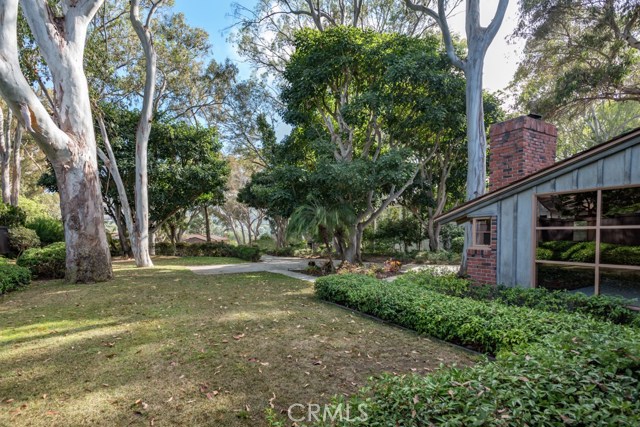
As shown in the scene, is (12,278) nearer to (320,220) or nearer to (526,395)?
(320,220)

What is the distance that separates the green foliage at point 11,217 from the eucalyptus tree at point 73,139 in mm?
8009

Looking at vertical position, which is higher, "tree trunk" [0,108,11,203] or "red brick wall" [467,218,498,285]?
"tree trunk" [0,108,11,203]

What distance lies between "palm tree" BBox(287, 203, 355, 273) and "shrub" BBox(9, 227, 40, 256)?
10642mm

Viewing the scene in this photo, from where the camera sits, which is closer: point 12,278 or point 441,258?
point 12,278

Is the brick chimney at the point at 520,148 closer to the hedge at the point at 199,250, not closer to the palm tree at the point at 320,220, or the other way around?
the palm tree at the point at 320,220

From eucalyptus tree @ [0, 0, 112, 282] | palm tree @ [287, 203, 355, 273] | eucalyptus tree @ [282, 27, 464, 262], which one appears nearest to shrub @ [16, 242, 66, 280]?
eucalyptus tree @ [0, 0, 112, 282]

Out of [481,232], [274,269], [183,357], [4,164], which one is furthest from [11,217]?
[481,232]

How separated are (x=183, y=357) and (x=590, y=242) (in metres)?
6.58

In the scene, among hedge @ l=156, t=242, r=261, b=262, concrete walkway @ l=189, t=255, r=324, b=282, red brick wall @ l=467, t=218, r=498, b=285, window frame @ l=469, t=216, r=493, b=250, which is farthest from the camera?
hedge @ l=156, t=242, r=261, b=262

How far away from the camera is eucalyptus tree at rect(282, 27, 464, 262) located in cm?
1030

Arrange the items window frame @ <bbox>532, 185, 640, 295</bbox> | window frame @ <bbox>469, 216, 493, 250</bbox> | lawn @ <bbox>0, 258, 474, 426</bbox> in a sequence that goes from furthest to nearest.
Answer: window frame @ <bbox>469, 216, 493, 250</bbox>, window frame @ <bbox>532, 185, 640, 295</bbox>, lawn @ <bbox>0, 258, 474, 426</bbox>

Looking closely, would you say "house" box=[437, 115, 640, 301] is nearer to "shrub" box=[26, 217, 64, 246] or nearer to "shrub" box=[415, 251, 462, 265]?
"shrub" box=[415, 251, 462, 265]

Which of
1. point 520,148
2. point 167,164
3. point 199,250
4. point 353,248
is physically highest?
point 167,164

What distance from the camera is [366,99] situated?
10.6 metres
